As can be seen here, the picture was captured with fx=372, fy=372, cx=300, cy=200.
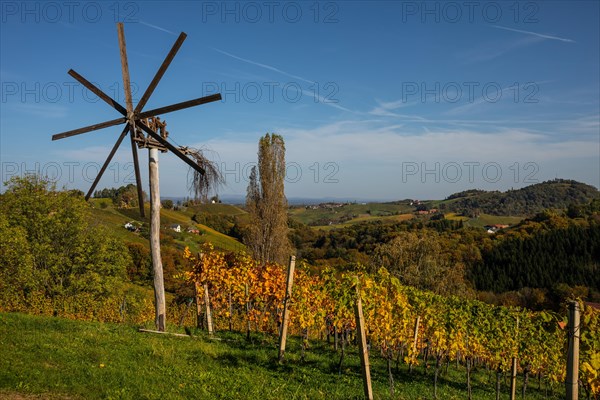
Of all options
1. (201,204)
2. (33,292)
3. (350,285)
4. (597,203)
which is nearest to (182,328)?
(201,204)

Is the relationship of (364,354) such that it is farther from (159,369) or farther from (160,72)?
(160,72)

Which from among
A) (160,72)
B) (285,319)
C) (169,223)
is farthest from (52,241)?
(169,223)

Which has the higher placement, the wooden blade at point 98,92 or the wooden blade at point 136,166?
the wooden blade at point 98,92

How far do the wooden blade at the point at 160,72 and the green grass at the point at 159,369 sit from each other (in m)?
6.36

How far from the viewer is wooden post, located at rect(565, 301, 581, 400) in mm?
4809

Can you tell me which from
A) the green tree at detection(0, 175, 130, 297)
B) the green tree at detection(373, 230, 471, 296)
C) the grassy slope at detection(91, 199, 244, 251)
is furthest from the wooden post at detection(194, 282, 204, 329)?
the grassy slope at detection(91, 199, 244, 251)

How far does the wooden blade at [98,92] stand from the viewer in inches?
418

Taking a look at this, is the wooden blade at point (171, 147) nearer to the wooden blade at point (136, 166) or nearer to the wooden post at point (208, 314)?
the wooden blade at point (136, 166)

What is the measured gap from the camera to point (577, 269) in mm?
78500

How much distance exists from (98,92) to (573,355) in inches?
483

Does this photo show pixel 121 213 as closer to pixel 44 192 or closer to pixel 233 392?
pixel 44 192

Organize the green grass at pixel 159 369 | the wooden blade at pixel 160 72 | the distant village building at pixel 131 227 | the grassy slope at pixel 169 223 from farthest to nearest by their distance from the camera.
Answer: the distant village building at pixel 131 227
the grassy slope at pixel 169 223
the wooden blade at pixel 160 72
the green grass at pixel 159 369

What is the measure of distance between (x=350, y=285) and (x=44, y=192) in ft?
69.2

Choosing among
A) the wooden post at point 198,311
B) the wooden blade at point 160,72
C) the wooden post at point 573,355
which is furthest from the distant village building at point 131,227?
the wooden post at point 573,355
